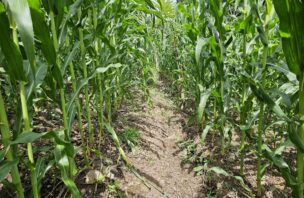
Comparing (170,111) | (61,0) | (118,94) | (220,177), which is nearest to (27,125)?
(61,0)

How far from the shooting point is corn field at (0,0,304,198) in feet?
3.47

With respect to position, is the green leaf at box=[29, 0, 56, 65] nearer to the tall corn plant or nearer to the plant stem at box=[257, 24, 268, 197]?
the tall corn plant

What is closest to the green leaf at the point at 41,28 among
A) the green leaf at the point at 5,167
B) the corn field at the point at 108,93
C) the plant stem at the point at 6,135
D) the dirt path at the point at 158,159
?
the corn field at the point at 108,93

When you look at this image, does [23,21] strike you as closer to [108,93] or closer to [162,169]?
[108,93]

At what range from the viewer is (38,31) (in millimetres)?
1003

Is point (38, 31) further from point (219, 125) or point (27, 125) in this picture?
point (219, 125)

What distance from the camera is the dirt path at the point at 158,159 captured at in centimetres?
207

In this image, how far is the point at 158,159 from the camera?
2.57 meters

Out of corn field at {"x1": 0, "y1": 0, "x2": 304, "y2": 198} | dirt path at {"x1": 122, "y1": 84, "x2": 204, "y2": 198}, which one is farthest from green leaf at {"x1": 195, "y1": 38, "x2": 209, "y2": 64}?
dirt path at {"x1": 122, "y1": 84, "x2": 204, "y2": 198}

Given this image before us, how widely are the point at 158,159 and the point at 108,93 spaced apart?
0.79 m

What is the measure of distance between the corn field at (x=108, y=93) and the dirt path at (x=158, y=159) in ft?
0.22

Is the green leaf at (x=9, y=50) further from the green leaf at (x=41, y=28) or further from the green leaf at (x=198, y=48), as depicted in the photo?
the green leaf at (x=198, y=48)

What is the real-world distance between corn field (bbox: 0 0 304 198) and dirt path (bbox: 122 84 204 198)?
0.07 metres

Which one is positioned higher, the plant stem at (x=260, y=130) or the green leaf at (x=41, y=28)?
the green leaf at (x=41, y=28)
